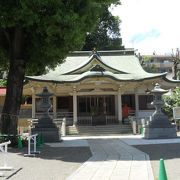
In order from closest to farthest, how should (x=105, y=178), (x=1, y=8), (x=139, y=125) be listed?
(x=105, y=178)
(x=1, y=8)
(x=139, y=125)

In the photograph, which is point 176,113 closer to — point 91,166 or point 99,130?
point 99,130

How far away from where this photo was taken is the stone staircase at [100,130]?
1237 inches

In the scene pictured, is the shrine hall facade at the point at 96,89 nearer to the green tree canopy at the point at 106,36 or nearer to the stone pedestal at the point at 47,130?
the stone pedestal at the point at 47,130

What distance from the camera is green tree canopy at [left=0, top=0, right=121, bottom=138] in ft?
60.2

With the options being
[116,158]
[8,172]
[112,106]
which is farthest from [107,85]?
[8,172]

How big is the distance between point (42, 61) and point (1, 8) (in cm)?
454

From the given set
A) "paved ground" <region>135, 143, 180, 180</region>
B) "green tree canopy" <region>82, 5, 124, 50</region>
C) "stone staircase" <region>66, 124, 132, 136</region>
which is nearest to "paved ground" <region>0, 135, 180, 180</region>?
"paved ground" <region>135, 143, 180, 180</region>

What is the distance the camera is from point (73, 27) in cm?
1862

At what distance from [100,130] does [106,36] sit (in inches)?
1111

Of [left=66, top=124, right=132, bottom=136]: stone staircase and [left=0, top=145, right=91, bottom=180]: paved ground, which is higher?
[left=66, top=124, right=132, bottom=136]: stone staircase

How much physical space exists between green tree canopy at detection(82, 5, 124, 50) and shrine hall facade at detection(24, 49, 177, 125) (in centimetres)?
1750

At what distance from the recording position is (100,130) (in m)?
31.8

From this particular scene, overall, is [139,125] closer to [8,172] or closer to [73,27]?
[73,27]

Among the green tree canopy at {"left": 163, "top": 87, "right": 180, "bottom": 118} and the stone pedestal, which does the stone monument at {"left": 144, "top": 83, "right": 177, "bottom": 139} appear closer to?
the stone pedestal
